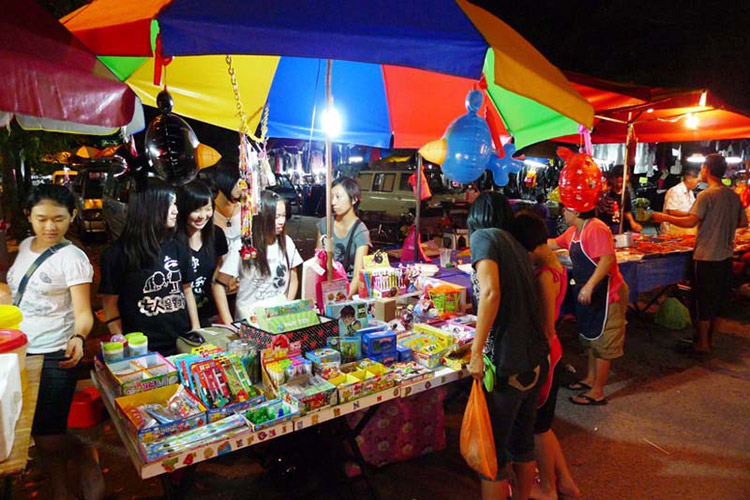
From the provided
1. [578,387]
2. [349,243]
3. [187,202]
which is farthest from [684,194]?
[187,202]

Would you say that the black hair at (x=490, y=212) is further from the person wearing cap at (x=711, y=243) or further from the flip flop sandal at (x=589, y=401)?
the person wearing cap at (x=711, y=243)

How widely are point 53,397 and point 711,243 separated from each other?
680 cm

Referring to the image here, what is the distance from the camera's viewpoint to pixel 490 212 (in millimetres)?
2807

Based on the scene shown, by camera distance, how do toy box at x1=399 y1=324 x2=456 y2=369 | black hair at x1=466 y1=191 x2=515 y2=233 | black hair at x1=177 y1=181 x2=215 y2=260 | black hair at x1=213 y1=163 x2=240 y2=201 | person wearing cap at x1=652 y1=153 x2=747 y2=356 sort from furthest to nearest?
person wearing cap at x1=652 y1=153 x2=747 y2=356, black hair at x1=213 y1=163 x2=240 y2=201, black hair at x1=177 y1=181 x2=215 y2=260, toy box at x1=399 y1=324 x2=456 y2=369, black hair at x1=466 y1=191 x2=515 y2=233


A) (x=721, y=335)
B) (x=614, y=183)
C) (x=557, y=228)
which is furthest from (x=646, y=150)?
(x=721, y=335)

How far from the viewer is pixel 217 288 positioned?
376 centimetres

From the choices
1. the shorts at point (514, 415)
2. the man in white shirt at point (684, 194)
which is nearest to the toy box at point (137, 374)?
the shorts at point (514, 415)

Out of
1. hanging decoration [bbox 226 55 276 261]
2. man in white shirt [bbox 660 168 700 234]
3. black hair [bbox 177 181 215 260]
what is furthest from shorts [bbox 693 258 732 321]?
black hair [bbox 177 181 215 260]

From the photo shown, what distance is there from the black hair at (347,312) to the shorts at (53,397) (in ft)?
5.27

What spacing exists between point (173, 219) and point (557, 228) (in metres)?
10.1

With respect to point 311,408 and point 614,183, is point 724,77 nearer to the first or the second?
point 614,183

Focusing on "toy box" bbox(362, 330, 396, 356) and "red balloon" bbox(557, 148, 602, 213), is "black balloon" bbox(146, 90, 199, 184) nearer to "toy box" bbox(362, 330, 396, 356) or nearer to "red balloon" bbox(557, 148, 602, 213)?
"toy box" bbox(362, 330, 396, 356)

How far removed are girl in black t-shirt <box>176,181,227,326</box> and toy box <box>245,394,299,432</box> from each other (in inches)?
60.1

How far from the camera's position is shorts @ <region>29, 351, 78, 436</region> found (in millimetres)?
2672
